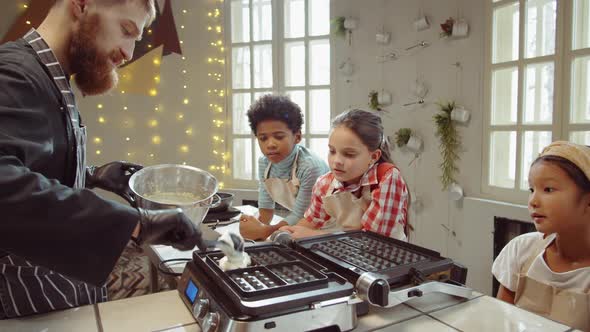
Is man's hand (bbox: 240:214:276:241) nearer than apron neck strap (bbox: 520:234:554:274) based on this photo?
No

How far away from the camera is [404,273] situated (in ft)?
2.75

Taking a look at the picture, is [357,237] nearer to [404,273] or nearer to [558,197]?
[404,273]

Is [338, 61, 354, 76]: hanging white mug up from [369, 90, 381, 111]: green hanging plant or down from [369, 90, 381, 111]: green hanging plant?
up

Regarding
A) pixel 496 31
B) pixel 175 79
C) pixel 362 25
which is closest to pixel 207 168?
pixel 175 79

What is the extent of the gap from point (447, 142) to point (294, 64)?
4.59 feet

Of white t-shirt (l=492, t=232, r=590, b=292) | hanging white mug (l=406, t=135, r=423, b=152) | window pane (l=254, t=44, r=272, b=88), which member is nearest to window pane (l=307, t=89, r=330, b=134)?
window pane (l=254, t=44, r=272, b=88)

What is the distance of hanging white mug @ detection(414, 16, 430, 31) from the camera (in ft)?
8.36

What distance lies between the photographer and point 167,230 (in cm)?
76

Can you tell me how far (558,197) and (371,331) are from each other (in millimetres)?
714

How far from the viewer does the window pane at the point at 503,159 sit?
2.39 m

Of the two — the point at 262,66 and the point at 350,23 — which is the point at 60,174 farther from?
the point at 262,66

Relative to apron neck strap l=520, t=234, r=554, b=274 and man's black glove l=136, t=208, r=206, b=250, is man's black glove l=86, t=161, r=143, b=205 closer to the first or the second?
man's black glove l=136, t=208, r=206, b=250

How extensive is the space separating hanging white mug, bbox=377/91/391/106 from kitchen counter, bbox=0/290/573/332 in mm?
2028

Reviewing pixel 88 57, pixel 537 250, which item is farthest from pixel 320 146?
pixel 88 57
